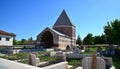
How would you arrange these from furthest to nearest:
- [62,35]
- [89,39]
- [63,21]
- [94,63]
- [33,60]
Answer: [89,39], [63,21], [62,35], [33,60], [94,63]

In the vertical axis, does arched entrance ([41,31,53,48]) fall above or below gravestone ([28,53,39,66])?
above

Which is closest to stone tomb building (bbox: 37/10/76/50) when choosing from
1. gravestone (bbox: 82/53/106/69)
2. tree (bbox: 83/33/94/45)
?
tree (bbox: 83/33/94/45)

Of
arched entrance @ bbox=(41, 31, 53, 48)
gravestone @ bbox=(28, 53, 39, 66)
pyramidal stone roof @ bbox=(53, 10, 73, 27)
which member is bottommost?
gravestone @ bbox=(28, 53, 39, 66)

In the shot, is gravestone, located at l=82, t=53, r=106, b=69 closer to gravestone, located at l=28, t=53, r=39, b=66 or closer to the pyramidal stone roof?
gravestone, located at l=28, t=53, r=39, b=66

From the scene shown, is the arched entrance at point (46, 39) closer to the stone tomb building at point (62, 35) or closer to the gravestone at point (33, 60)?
the stone tomb building at point (62, 35)

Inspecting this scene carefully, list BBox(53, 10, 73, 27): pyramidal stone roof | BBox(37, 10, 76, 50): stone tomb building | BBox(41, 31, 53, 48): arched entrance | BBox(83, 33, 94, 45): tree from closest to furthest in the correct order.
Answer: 1. BBox(37, 10, 76, 50): stone tomb building
2. BBox(41, 31, 53, 48): arched entrance
3. BBox(53, 10, 73, 27): pyramidal stone roof
4. BBox(83, 33, 94, 45): tree

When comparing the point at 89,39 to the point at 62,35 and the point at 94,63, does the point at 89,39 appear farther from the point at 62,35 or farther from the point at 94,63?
the point at 94,63

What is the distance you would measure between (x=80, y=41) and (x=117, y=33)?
4477cm

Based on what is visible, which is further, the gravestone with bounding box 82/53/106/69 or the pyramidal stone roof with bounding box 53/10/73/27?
the pyramidal stone roof with bounding box 53/10/73/27

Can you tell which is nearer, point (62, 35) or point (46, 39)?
point (62, 35)

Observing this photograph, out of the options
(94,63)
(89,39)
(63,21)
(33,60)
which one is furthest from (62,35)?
(94,63)

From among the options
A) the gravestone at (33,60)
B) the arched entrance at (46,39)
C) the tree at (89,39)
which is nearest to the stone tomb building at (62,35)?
the arched entrance at (46,39)

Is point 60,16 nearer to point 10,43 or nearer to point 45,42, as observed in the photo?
point 45,42

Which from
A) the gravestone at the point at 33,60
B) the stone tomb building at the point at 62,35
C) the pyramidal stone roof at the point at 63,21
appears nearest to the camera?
the gravestone at the point at 33,60
